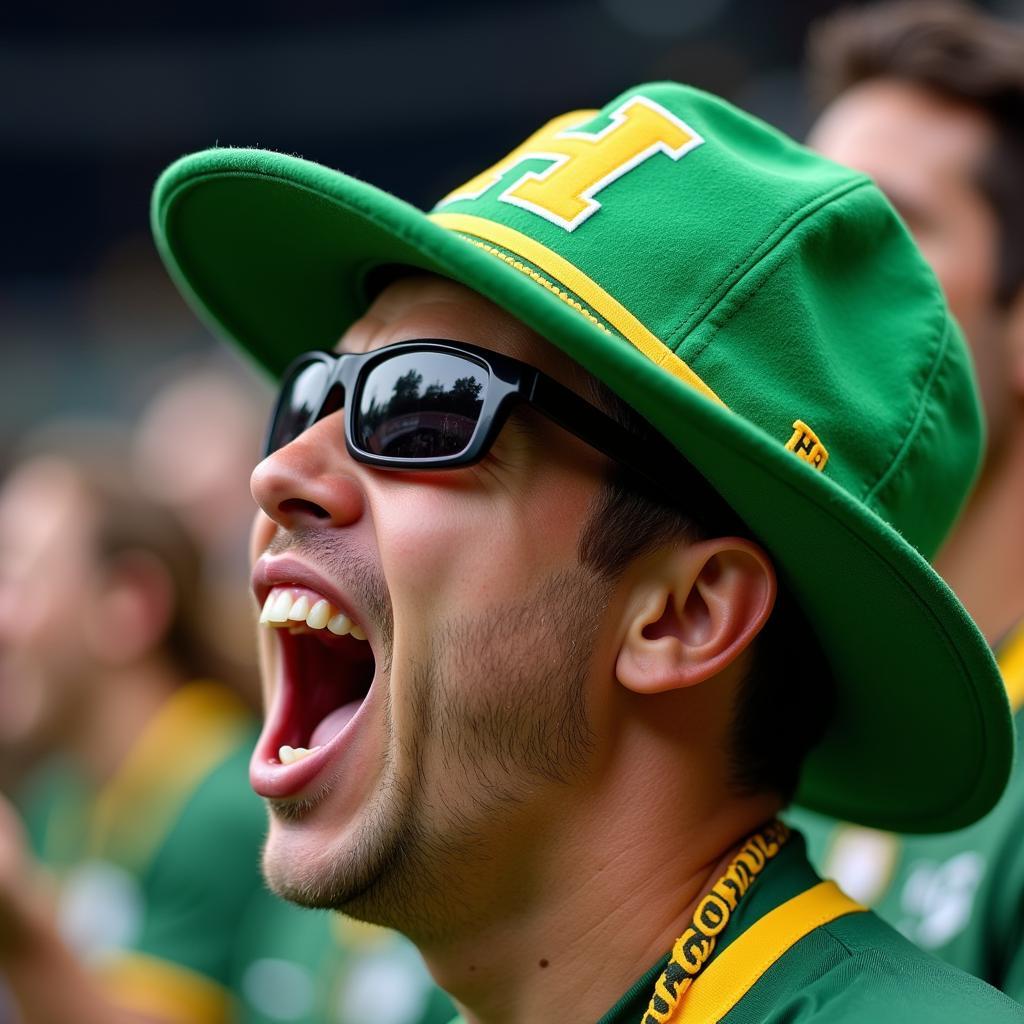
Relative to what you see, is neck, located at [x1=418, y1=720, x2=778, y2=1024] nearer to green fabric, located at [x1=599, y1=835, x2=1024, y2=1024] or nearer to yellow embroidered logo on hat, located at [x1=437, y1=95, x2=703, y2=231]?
green fabric, located at [x1=599, y1=835, x2=1024, y2=1024]

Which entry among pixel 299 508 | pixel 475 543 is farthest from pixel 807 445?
pixel 299 508

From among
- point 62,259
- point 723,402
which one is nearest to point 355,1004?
point 723,402

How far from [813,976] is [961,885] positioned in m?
0.76

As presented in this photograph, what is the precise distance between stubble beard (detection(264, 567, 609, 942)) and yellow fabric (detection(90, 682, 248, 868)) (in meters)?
2.43

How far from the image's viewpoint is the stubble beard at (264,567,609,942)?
1.71 m

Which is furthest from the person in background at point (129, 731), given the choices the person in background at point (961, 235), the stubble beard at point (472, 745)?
the stubble beard at point (472, 745)

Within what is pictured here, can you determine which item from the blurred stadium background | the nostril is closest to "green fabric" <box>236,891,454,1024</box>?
the nostril

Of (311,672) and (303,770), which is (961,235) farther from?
(303,770)

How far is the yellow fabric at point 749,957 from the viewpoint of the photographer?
1.62m

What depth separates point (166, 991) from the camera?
371cm

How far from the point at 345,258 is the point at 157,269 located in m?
16.3

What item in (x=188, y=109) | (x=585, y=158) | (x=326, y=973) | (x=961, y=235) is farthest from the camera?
(x=188, y=109)

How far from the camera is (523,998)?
71.5 inches

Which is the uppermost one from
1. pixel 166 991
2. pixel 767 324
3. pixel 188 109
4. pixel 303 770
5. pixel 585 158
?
pixel 585 158
